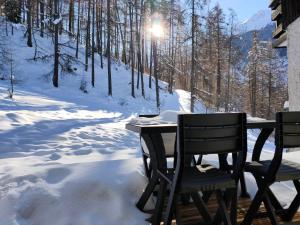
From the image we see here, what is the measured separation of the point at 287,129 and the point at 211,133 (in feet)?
2.62

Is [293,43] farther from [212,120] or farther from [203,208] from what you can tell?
[212,120]

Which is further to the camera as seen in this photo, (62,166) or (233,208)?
(62,166)

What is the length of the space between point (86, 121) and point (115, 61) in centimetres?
2138

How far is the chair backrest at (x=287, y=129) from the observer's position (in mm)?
2918

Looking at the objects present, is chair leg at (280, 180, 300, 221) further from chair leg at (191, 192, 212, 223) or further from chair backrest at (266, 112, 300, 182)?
chair leg at (191, 192, 212, 223)

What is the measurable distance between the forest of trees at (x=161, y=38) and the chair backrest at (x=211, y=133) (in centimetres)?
1823

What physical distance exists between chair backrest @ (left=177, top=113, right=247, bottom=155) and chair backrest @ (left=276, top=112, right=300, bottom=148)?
1.32ft

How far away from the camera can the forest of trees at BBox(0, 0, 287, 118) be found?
930 inches

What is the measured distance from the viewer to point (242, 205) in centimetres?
378

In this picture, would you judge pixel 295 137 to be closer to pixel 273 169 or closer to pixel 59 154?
pixel 273 169

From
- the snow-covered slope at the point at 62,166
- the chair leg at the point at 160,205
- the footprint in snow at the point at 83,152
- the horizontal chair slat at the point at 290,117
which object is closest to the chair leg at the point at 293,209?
the horizontal chair slat at the point at 290,117

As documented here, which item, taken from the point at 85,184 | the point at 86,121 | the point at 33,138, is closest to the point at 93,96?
the point at 86,121

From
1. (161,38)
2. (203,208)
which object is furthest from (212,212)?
(161,38)

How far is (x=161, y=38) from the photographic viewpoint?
1454 inches
